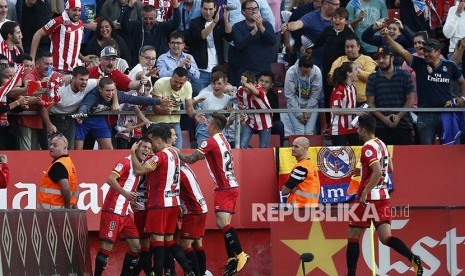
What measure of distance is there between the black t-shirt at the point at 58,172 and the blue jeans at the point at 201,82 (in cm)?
380

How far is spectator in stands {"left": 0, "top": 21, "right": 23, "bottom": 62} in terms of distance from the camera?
1936 centimetres

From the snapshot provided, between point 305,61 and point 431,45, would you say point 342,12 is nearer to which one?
point 305,61

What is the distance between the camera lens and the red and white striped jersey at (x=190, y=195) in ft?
59.6

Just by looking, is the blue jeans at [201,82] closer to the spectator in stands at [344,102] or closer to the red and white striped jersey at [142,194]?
the spectator in stands at [344,102]

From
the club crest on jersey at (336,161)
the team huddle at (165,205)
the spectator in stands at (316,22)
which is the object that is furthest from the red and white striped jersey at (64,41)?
the club crest on jersey at (336,161)

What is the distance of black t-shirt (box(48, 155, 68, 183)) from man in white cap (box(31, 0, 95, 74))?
2745 millimetres

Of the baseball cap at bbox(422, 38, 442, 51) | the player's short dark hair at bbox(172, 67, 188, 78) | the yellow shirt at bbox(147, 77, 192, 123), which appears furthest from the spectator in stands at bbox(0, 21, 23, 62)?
the baseball cap at bbox(422, 38, 442, 51)

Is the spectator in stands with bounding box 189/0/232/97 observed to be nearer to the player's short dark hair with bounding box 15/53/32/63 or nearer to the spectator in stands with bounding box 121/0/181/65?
the spectator in stands with bounding box 121/0/181/65

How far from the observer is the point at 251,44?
69.1 ft

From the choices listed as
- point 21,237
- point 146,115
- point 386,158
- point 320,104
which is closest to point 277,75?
point 320,104

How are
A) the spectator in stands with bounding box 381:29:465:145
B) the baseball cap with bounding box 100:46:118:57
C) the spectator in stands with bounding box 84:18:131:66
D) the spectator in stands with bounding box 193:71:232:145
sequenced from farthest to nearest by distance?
1. the spectator in stands with bounding box 84:18:131:66
2. the spectator in stands with bounding box 193:71:232:145
3. the spectator in stands with bounding box 381:29:465:145
4. the baseball cap with bounding box 100:46:118:57

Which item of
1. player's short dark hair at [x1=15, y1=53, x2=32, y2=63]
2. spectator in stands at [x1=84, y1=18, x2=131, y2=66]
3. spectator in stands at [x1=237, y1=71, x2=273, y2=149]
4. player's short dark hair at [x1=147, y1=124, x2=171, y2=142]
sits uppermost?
spectator in stands at [x1=84, y1=18, x2=131, y2=66]

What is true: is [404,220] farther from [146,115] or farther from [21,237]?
[21,237]

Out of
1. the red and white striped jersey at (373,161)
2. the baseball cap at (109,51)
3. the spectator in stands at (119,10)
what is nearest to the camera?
the red and white striped jersey at (373,161)
